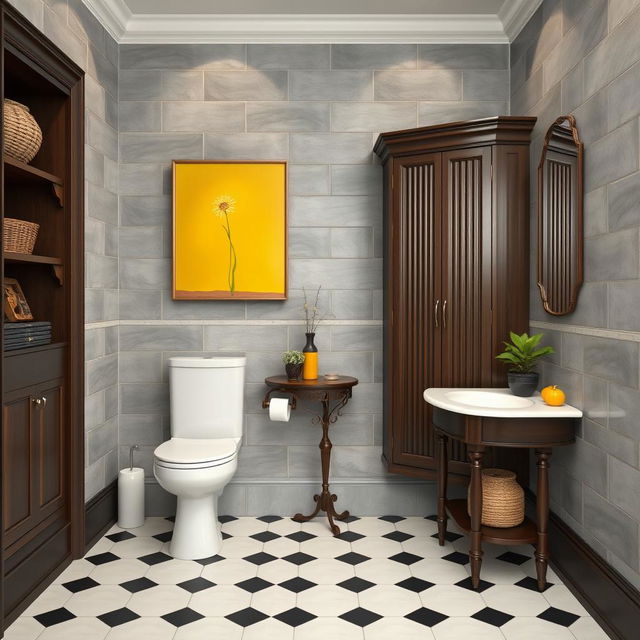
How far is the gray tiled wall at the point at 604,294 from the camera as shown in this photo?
7.36ft

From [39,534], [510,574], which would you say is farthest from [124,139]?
[510,574]

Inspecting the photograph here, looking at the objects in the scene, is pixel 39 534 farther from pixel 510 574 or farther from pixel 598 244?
pixel 598 244

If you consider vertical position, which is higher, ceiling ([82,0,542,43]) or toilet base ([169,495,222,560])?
ceiling ([82,0,542,43])

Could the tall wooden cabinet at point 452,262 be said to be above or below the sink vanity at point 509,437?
above

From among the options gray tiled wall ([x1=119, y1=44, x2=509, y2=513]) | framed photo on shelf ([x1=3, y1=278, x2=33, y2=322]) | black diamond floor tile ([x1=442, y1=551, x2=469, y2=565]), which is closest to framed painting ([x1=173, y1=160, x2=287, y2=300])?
gray tiled wall ([x1=119, y1=44, x2=509, y2=513])

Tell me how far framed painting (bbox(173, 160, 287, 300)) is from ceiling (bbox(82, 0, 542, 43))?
747mm

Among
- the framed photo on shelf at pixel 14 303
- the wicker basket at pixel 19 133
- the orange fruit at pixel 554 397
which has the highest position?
the wicker basket at pixel 19 133

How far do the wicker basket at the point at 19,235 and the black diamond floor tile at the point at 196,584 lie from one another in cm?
160

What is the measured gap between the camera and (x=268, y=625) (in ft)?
7.89

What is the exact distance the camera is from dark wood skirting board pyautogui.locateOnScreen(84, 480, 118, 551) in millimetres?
3154

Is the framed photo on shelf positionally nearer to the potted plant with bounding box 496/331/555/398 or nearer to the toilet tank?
the toilet tank

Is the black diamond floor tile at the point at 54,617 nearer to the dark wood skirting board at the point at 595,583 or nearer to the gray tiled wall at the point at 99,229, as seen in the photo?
the gray tiled wall at the point at 99,229

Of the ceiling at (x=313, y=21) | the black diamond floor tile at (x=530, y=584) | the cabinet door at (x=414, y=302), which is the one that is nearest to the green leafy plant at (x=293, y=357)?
the cabinet door at (x=414, y=302)

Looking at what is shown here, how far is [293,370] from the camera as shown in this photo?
11.2 ft
